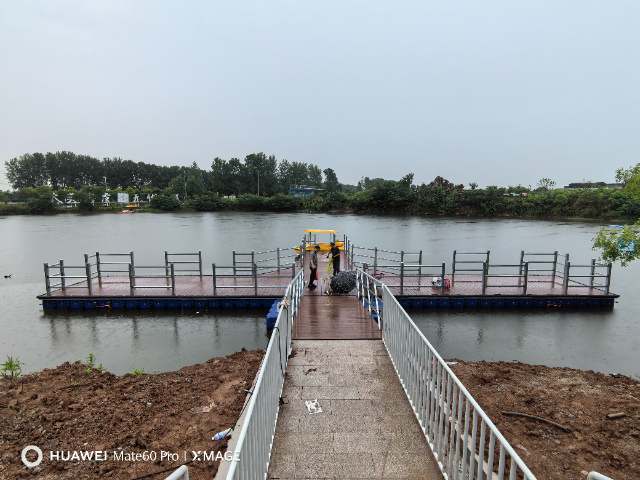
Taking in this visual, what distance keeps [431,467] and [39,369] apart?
10.4 meters

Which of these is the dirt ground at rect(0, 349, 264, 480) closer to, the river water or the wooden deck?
the wooden deck

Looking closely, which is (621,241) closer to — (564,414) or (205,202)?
(564,414)

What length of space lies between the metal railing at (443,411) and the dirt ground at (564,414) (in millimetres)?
565

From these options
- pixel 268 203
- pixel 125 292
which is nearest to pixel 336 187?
pixel 268 203

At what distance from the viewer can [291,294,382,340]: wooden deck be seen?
7.80 metres

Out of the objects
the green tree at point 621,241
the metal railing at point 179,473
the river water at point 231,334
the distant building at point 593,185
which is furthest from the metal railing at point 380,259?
the distant building at point 593,185

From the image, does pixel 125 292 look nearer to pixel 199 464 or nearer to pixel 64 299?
pixel 64 299

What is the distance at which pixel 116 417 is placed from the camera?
6.08 meters

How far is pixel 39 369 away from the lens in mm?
9695

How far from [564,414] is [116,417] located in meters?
7.48

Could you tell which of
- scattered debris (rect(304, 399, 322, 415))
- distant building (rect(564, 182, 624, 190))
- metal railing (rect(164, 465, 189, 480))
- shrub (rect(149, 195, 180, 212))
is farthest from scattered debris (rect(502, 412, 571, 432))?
distant building (rect(564, 182, 624, 190))

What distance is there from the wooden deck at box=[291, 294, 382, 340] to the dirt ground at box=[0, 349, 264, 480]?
1.49 metres

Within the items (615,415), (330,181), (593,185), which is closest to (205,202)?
(330,181)

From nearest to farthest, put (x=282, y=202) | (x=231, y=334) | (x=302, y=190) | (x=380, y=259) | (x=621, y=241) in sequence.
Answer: (x=621, y=241)
(x=231, y=334)
(x=380, y=259)
(x=282, y=202)
(x=302, y=190)
